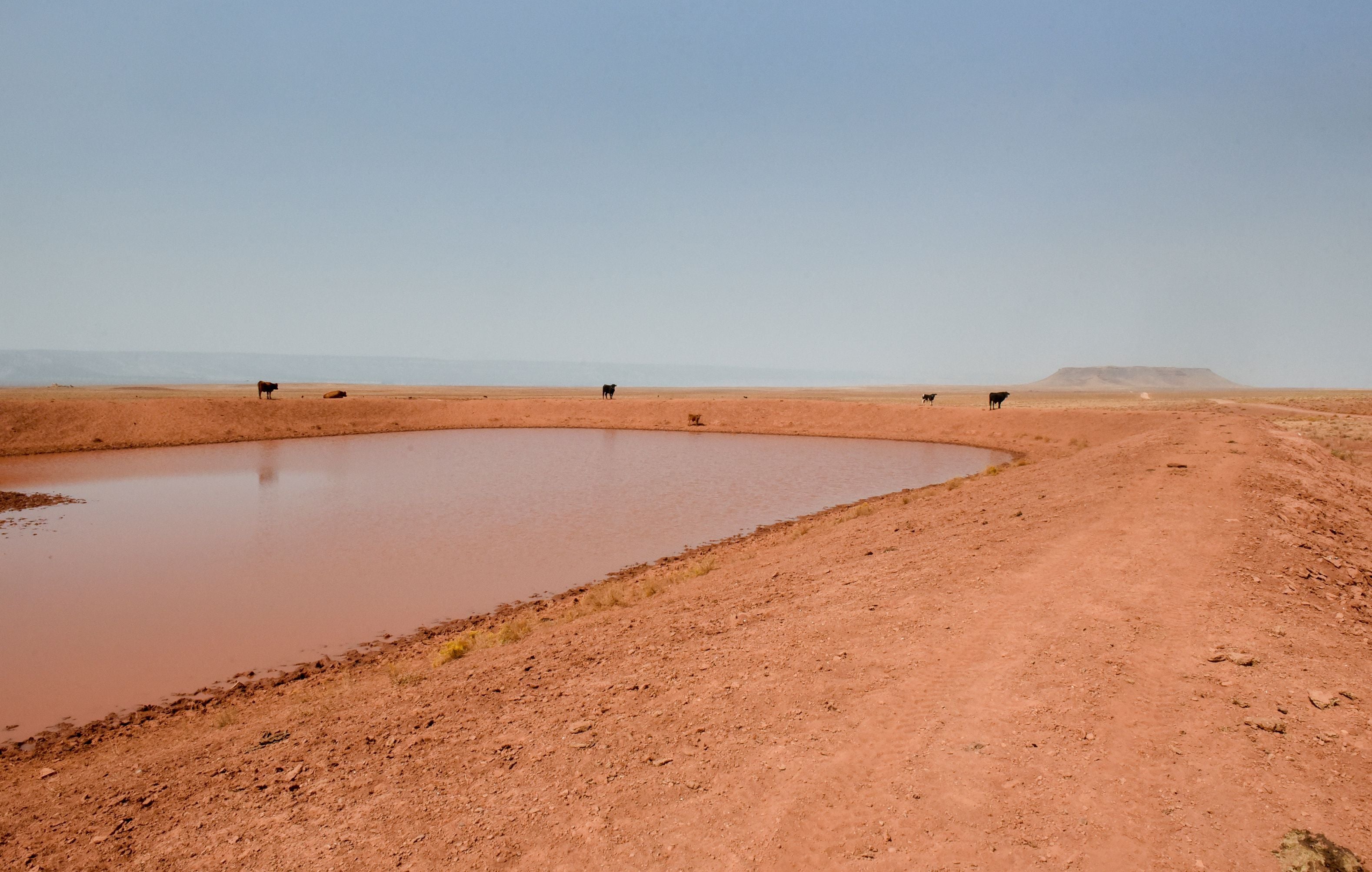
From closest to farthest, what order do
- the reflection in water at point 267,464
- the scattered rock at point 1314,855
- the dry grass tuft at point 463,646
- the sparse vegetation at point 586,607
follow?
the scattered rock at point 1314,855
the dry grass tuft at point 463,646
the sparse vegetation at point 586,607
the reflection in water at point 267,464

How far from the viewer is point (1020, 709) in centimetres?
627

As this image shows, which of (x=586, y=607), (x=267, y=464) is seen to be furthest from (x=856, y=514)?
(x=267, y=464)

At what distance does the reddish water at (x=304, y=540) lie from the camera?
11141 millimetres

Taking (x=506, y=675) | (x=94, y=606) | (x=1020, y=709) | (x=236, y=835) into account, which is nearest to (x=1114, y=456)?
(x=1020, y=709)

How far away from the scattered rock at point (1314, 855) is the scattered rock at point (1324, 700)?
205 centimetres

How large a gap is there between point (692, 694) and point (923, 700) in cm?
237

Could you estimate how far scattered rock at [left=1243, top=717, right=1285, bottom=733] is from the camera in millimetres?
5688

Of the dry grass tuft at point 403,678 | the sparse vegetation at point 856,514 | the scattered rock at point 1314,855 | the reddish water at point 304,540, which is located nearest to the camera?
the scattered rock at point 1314,855

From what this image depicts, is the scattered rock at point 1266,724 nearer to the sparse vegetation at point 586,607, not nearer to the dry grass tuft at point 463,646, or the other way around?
the sparse vegetation at point 586,607

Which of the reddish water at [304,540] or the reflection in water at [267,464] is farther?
the reflection in water at [267,464]

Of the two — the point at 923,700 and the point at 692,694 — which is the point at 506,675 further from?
the point at 923,700

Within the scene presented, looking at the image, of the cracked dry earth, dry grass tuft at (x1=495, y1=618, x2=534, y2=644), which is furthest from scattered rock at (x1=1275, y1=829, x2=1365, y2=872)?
dry grass tuft at (x1=495, y1=618, x2=534, y2=644)

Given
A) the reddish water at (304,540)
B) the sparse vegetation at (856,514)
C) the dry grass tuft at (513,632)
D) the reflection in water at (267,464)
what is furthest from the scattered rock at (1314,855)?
the reflection in water at (267,464)

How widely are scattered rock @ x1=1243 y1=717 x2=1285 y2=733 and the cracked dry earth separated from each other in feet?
0.06
